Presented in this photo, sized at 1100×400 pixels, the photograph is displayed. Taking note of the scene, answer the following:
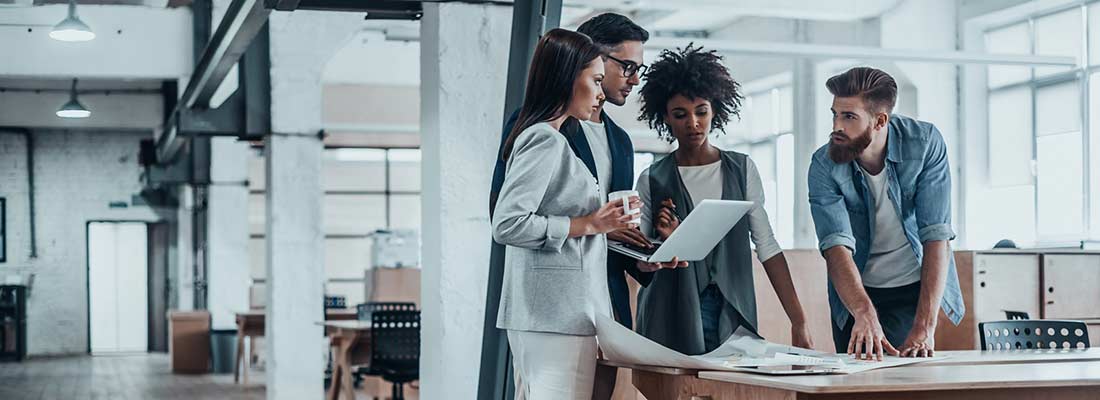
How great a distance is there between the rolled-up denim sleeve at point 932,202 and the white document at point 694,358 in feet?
1.74

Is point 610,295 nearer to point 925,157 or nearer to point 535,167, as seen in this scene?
point 535,167

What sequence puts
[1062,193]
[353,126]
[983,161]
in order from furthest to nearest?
[353,126], [983,161], [1062,193]

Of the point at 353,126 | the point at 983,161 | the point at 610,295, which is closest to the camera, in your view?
the point at 610,295

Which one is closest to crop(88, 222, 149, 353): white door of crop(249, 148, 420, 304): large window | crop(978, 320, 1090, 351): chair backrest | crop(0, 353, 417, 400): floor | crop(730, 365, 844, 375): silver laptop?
crop(0, 353, 417, 400): floor

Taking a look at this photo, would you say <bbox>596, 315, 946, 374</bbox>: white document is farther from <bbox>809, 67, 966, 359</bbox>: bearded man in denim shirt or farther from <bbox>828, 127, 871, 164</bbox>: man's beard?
<bbox>828, 127, 871, 164</bbox>: man's beard

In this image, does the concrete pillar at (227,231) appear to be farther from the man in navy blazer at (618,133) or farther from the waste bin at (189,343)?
the man in navy blazer at (618,133)

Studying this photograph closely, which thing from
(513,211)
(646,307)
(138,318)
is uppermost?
(513,211)

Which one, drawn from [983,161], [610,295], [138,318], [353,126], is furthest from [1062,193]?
[138,318]

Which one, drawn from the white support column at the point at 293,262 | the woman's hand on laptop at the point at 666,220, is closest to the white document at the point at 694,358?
the woman's hand on laptop at the point at 666,220

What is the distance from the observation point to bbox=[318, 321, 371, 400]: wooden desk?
28.8 ft

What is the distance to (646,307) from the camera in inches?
130

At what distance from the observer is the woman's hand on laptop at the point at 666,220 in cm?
318

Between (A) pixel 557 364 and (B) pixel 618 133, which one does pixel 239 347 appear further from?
(A) pixel 557 364

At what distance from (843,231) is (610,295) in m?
0.77
